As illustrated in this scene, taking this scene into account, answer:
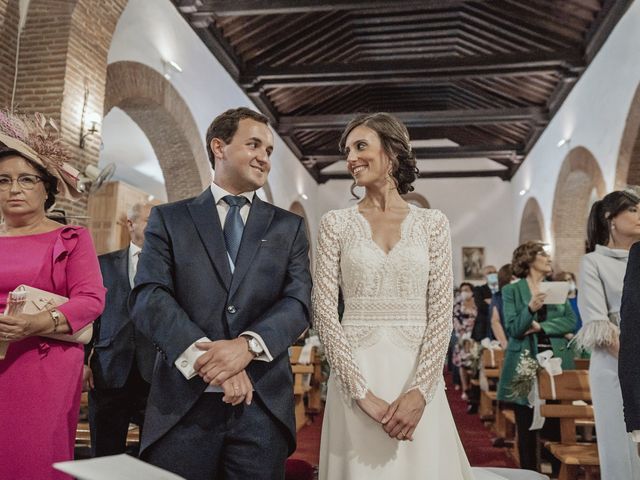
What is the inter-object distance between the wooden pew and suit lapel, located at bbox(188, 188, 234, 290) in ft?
7.37

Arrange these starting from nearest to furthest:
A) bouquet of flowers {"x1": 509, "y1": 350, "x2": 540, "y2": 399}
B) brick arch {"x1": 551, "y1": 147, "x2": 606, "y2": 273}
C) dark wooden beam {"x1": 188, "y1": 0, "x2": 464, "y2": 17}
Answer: bouquet of flowers {"x1": 509, "y1": 350, "x2": 540, "y2": 399} → dark wooden beam {"x1": 188, "y1": 0, "x2": 464, "y2": 17} → brick arch {"x1": 551, "y1": 147, "x2": 606, "y2": 273}

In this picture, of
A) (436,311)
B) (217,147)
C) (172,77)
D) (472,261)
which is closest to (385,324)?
(436,311)

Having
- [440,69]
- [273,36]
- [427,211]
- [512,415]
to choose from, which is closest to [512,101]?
[440,69]

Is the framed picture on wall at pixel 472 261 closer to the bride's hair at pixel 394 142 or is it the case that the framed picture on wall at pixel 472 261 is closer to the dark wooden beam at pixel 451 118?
the dark wooden beam at pixel 451 118

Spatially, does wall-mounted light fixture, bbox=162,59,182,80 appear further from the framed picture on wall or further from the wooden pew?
the framed picture on wall

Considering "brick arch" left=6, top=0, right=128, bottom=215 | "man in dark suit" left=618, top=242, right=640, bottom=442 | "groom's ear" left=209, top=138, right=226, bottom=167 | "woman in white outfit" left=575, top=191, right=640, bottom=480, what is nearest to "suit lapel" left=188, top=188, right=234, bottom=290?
"groom's ear" left=209, top=138, right=226, bottom=167

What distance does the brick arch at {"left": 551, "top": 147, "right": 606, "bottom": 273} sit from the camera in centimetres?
1016

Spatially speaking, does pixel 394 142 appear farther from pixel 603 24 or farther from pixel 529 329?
pixel 603 24

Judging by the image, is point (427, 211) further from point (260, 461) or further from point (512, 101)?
point (512, 101)

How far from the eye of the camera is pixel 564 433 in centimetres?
Result: 335

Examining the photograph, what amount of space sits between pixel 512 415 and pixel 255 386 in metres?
3.58

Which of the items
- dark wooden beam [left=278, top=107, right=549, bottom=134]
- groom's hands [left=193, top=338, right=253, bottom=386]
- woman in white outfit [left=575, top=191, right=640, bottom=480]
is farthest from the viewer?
dark wooden beam [left=278, top=107, right=549, bottom=134]

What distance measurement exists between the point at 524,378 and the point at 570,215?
778cm

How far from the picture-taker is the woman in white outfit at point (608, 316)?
263 centimetres
